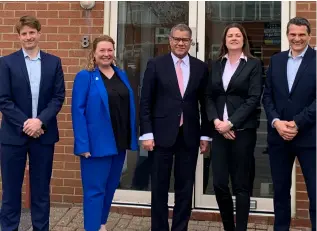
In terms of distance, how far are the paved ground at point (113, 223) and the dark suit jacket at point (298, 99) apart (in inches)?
56.6

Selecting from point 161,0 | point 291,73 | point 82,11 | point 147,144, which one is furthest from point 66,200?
point 291,73

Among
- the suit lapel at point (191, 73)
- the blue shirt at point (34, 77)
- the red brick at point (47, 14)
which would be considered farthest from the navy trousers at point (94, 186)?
the red brick at point (47, 14)

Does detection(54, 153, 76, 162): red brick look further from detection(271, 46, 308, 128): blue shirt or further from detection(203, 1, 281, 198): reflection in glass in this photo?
detection(271, 46, 308, 128): blue shirt

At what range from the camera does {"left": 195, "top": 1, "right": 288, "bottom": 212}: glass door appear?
5.07 m

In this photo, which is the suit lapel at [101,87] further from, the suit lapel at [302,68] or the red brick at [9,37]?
the red brick at [9,37]

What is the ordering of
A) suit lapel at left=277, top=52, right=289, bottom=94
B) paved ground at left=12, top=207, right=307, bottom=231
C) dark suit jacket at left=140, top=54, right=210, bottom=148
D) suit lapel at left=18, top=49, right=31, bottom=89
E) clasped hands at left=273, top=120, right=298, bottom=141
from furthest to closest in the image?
paved ground at left=12, top=207, right=307, bottom=231 < dark suit jacket at left=140, top=54, right=210, bottom=148 < suit lapel at left=18, top=49, right=31, bottom=89 < suit lapel at left=277, top=52, right=289, bottom=94 < clasped hands at left=273, top=120, right=298, bottom=141

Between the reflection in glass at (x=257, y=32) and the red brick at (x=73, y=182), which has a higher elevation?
the reflection in glass at (x=257, y=32)

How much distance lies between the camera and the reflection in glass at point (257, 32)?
199 inches

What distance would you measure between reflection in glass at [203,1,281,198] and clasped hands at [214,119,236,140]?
1187 mm

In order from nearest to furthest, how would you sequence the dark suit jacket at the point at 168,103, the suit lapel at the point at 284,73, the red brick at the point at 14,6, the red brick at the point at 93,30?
1. the suit lapel at the point at 284,73
2. the dark suit jacket at the point at 168,103
3. the red brick at the point at 93,30
4. the red brick at the point at 14,6

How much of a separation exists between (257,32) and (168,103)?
1.62 metres

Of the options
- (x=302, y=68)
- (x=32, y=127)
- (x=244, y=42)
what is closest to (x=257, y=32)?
(x=244, y=42)

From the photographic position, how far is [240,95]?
402cm

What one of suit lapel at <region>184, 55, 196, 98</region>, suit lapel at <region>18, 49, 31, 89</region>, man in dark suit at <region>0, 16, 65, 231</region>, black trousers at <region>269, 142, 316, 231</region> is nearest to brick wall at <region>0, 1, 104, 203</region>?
man in dark suit at <region>0, 16, 65, 231</region>
